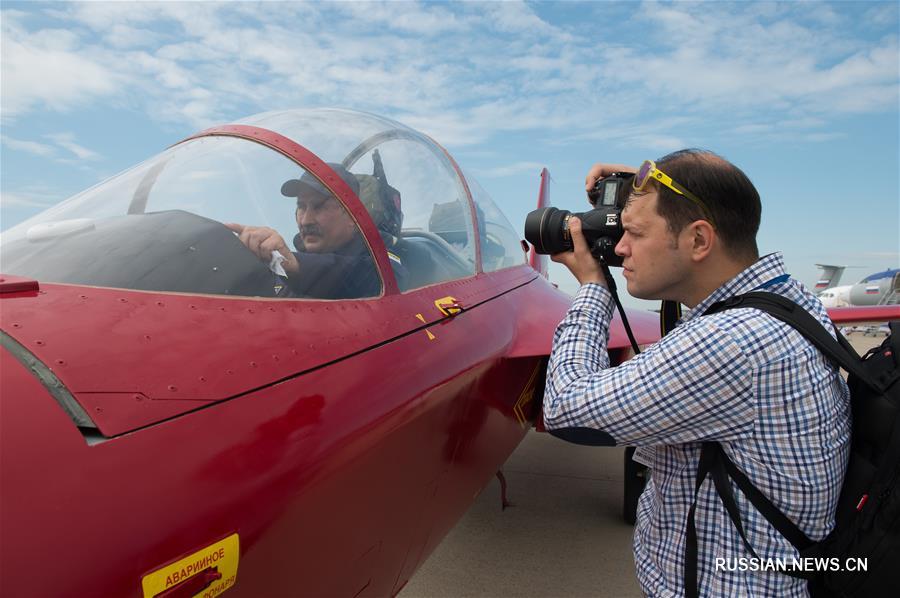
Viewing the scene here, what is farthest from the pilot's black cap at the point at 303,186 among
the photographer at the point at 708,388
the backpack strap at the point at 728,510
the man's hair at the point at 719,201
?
the backpack strap at the point at 728,510

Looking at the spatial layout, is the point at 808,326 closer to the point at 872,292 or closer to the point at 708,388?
the point at 708,388

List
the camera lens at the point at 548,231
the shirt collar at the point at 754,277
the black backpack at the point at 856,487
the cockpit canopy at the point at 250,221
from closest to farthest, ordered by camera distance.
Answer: the black backpack at the point at 856,487, the shirt collar at the point at 754,277, the cockpit canopy at the point at 250,221, the camera lens at the point at 548,231

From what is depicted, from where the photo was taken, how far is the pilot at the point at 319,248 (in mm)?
1932

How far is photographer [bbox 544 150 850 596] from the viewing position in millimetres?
1235

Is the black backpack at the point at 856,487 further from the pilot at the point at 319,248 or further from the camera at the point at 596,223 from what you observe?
the pilot at the point at 319,248

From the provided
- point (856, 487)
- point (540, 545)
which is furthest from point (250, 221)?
point (540, 545)

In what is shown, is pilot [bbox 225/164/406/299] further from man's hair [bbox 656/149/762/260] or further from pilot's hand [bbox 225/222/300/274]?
man's hair [bbox 656/149/762/260]

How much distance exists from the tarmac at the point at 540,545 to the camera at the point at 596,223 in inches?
90.3

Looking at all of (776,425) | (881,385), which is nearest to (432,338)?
(776,425)

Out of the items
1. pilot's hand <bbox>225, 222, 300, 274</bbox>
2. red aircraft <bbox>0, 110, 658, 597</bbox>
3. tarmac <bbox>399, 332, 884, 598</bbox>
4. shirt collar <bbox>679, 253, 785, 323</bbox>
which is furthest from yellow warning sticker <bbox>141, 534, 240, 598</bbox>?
tarmac <bbox>399, 332, 884, 598</bbox>

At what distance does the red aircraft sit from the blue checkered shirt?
2.15 feet

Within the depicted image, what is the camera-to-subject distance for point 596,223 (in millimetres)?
1742

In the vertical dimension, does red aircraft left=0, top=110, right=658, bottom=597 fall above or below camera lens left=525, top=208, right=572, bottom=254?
below

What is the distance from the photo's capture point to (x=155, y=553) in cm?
103
